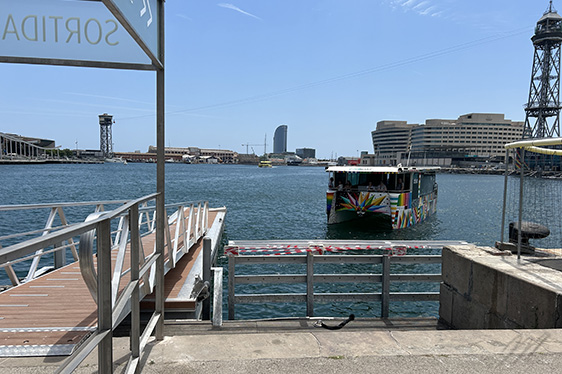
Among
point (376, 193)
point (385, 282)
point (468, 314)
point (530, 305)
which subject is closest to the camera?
point (530, 305)

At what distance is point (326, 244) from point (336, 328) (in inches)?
91.5

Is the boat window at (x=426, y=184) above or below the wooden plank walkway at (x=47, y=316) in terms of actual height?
above

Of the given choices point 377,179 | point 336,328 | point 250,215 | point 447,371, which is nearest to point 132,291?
point 447,371

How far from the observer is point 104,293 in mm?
2035

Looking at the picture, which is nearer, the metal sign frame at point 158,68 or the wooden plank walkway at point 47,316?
the metal sign frame at point 158,68

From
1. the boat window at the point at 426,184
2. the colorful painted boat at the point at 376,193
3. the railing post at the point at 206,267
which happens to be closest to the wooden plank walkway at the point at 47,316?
the railing post at the point at 206,267

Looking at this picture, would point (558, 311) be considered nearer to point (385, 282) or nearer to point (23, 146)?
point (385, 282)

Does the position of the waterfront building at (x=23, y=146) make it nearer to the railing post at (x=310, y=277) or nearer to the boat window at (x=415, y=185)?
the boat window at (x=415, y=185)

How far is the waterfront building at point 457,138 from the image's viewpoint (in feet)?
553

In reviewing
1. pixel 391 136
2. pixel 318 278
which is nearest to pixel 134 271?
pixel 318 278

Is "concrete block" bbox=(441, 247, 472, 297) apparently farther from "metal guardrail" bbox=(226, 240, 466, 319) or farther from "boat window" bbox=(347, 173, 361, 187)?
"boat window" bbox=(347, 173, 361, 187)

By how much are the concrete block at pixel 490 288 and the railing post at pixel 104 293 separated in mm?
4335

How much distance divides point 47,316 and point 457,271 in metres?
5.09

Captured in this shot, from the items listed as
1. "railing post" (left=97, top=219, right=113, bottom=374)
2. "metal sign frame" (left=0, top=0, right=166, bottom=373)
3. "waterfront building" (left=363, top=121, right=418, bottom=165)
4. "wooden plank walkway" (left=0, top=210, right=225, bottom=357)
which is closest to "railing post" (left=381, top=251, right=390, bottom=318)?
"metal sign frame" (left=0, top=0, right=166, bottom=373)
